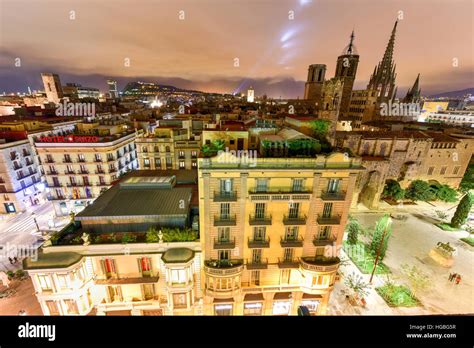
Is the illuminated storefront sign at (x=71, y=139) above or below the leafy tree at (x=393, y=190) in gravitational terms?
above

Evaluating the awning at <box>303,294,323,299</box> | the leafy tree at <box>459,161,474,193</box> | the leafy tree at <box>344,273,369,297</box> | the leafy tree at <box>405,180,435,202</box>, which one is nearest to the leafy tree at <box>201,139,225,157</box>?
the awning at <box>303,294,323,299</box>

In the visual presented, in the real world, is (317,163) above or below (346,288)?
above

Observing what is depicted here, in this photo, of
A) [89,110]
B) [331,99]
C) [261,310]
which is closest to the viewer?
[261,310]

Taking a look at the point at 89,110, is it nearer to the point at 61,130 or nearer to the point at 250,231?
the point at 61,130

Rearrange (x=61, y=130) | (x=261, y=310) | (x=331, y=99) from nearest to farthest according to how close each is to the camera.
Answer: (x=261, y=310), (x=331, y=99), (x=61, y=130)

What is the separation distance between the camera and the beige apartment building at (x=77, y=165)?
154 feet

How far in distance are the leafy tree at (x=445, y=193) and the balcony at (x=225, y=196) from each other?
6354 cm

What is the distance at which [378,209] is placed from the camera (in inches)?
2172

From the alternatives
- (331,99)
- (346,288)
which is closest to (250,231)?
(346,288)

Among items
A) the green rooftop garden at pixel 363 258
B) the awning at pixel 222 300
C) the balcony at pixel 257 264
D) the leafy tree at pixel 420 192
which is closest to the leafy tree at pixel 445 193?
the leafy tree at pixel 420 192

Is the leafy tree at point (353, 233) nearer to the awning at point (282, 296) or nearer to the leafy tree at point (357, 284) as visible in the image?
the leafy tree at point (357, 284)

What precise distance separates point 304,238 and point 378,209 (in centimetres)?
4082

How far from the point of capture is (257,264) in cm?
2567

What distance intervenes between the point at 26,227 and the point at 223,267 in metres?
48.2
